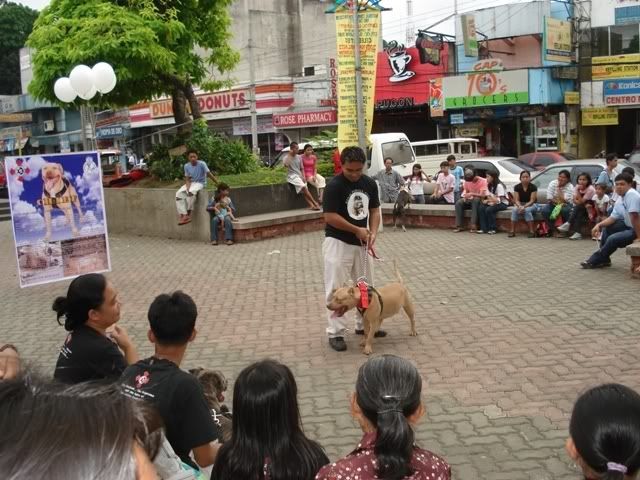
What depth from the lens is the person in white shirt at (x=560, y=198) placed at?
13.4 metres

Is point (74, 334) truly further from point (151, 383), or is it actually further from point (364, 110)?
point (364, 110)

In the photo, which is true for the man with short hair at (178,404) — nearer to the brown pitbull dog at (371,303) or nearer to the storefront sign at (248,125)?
the brown pitbull dog at (371,303)

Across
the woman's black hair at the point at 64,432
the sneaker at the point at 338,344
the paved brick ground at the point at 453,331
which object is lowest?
the paved brick ground at the point at 453,331

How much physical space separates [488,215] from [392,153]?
6.68m

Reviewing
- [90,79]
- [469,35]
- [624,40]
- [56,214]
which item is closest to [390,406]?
[56,214]

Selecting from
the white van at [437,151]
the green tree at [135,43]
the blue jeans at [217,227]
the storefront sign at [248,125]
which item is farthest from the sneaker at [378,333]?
the storefront sign at [248,125]

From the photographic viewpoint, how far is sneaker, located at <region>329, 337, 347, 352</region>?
22.3 ft

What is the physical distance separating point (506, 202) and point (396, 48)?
2033cm

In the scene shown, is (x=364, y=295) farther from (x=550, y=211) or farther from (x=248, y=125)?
(x=248, y=125)

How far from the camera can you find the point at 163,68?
52.6 feet

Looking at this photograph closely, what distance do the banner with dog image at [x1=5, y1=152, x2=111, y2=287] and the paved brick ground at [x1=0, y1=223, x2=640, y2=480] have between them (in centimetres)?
66

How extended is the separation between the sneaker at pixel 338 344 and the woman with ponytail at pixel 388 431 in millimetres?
4104

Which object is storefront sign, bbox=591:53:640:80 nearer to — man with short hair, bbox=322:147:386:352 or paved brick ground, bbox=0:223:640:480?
paved brick ground, bbox=0:223:640:480

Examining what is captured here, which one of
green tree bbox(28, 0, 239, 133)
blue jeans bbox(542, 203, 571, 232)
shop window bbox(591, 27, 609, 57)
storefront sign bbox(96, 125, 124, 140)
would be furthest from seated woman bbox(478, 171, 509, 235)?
storefront sign bbox(96, 125, 124, 140)
